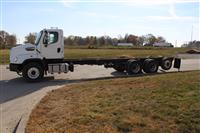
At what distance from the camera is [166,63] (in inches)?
814

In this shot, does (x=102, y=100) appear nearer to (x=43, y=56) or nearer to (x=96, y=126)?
(x=96, y=126)

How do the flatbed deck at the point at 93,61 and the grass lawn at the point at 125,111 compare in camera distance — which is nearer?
the grass lawn at the point at 125,111

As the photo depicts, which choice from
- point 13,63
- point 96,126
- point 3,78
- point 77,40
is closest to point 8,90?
point 13,63

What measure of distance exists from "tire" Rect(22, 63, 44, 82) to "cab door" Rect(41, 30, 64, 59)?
2.55ft

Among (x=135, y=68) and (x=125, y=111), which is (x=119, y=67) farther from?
(x=125, y=111)

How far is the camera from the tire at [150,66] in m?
19.6

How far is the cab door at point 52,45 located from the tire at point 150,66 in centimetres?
564

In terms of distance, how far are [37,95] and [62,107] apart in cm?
315

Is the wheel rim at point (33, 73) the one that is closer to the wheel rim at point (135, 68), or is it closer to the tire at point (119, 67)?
the tire at point (119, 67)

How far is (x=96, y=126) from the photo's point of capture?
6883 mm

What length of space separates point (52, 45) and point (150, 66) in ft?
21.3

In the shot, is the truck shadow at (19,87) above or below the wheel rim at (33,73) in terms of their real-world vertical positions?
below

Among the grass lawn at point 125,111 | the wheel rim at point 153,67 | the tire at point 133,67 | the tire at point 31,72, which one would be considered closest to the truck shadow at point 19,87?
the tire at point 31,72

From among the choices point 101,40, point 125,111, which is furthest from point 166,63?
point 101,40
